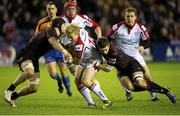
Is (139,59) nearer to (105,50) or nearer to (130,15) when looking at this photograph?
(130,15)

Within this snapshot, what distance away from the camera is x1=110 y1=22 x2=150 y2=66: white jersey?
14.0 m

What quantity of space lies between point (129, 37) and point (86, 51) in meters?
1.88

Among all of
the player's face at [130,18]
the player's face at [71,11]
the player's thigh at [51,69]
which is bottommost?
the player's thigh at [51,69]

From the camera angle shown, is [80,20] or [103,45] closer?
[103,45]

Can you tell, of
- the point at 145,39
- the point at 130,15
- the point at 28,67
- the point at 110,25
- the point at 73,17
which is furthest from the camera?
the point at 110,25

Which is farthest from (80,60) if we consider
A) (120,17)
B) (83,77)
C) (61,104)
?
(120,17)

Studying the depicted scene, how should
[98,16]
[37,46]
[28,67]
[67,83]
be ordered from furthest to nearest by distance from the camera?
[98,16] → [67,83] → [37,46] → [28,67]

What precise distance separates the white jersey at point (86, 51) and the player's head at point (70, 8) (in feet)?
5.88

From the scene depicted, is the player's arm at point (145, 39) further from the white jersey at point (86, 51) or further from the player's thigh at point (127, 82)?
the white jersey at point (86, 51)

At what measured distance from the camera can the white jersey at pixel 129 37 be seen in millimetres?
13969

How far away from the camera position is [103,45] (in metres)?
12.1

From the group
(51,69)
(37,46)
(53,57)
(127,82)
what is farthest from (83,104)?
(53,57)

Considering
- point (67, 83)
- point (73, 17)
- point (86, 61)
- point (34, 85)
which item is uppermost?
point (73, 17)

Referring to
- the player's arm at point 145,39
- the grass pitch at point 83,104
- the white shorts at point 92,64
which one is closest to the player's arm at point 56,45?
the white shorts at point 92,64
